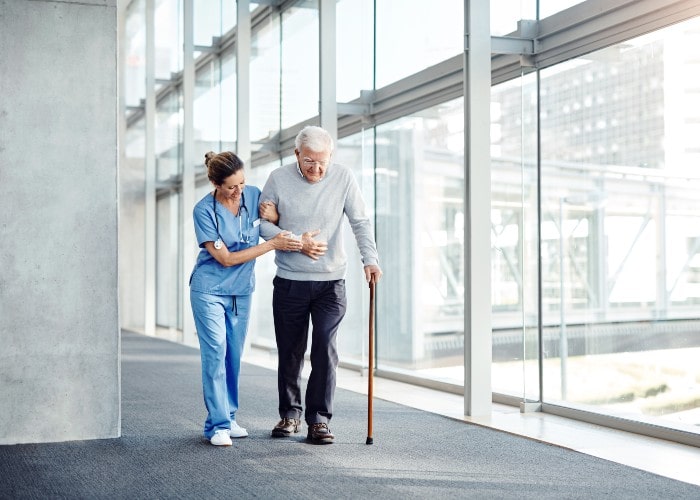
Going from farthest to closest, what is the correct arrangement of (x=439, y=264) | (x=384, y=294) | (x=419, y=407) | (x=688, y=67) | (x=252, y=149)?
1. (x=252, y=149)
2. (x=384, y=294)
3. (x=439, y=264)
4. (x=419, y=407)
5. (x=688, y=67)

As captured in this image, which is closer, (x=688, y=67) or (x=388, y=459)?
(x=388, y=459)

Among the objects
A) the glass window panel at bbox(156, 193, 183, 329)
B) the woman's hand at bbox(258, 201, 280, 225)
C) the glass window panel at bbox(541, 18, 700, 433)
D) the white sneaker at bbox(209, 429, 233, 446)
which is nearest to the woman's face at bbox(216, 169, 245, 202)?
the woman's hand at bbox(258, 201, 280, 225)

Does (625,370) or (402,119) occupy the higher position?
(402,119)

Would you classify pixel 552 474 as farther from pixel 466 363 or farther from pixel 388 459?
pixel 466 363

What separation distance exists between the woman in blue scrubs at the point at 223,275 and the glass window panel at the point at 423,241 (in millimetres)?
2642

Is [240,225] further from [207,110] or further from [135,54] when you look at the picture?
[135,54]

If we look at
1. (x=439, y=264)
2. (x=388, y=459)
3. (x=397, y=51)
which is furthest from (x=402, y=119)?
(x=388, y=459)

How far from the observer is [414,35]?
7.41m

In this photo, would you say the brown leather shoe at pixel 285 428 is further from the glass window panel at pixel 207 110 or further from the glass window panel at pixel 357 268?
the glass window panel at pixel 207 110

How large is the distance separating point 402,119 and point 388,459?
4005 mm

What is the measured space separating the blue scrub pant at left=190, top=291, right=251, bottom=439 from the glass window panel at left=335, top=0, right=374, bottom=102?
3.78m

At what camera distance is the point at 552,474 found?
3896mm

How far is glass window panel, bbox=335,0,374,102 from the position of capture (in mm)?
8156

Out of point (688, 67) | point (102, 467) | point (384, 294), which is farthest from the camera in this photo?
point (384, 294)
